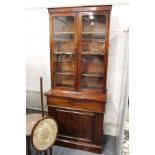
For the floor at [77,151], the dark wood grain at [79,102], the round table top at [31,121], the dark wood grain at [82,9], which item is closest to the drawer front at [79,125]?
the dark wood grain at [79,102]

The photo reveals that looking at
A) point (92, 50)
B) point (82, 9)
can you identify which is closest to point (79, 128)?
point (92, 50)

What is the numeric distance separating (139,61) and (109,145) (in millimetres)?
2242

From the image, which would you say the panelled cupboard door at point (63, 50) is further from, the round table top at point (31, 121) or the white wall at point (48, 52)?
the round table top at point (31, 121)

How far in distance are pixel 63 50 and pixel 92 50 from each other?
0.45 meters

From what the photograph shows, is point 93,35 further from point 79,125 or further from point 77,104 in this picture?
point 79,125

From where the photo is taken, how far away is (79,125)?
2.24m

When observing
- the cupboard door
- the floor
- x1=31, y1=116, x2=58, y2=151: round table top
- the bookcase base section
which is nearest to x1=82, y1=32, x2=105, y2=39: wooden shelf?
the cupboard door

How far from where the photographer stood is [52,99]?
7.50 ft

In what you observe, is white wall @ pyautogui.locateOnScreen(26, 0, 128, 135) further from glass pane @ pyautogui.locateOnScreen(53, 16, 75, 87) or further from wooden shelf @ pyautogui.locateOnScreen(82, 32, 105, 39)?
glass pane @ pyautogui.locateOnScreen(53, 16, 75, 87)

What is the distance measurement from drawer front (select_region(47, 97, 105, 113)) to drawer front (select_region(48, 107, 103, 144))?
7cm

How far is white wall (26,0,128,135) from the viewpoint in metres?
2.30

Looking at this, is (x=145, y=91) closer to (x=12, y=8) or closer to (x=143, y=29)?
(x=143, y=29)

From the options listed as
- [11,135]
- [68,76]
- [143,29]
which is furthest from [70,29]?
[11,135]

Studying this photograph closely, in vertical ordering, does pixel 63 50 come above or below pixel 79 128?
above
